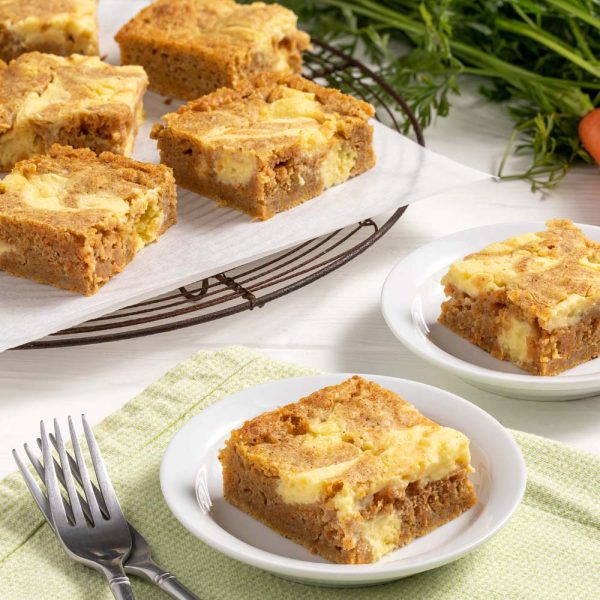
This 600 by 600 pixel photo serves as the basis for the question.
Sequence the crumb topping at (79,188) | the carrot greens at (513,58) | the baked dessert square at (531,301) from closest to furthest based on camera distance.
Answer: the baked dessert square at (531,301) < the crumb topping at (79,188) < the carrot greens at (513,58)

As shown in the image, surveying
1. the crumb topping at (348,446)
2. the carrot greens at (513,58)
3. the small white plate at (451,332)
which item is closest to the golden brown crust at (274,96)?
the carrot greens at (513,58)

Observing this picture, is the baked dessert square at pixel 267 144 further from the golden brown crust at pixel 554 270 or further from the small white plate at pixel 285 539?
the small white plate at pixel 285 539

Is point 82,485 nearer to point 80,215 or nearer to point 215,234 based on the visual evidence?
point 80,215

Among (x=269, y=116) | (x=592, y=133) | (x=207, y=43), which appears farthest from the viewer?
(x=207, y=43)

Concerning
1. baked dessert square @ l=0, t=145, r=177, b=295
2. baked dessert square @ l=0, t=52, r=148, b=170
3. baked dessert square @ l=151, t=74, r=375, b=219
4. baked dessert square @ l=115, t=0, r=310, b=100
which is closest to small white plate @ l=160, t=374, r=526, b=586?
baked dessert square @ l=0, t=145, r=177, b=295

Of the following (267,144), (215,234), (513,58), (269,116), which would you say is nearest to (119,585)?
(215,234)

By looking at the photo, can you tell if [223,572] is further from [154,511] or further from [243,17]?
[243,17]

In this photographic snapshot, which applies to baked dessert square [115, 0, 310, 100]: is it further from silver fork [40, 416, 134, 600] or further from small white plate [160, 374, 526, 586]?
silver fork [40, 416, 134, 600]

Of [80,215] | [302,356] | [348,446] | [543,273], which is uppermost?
[543,273]
